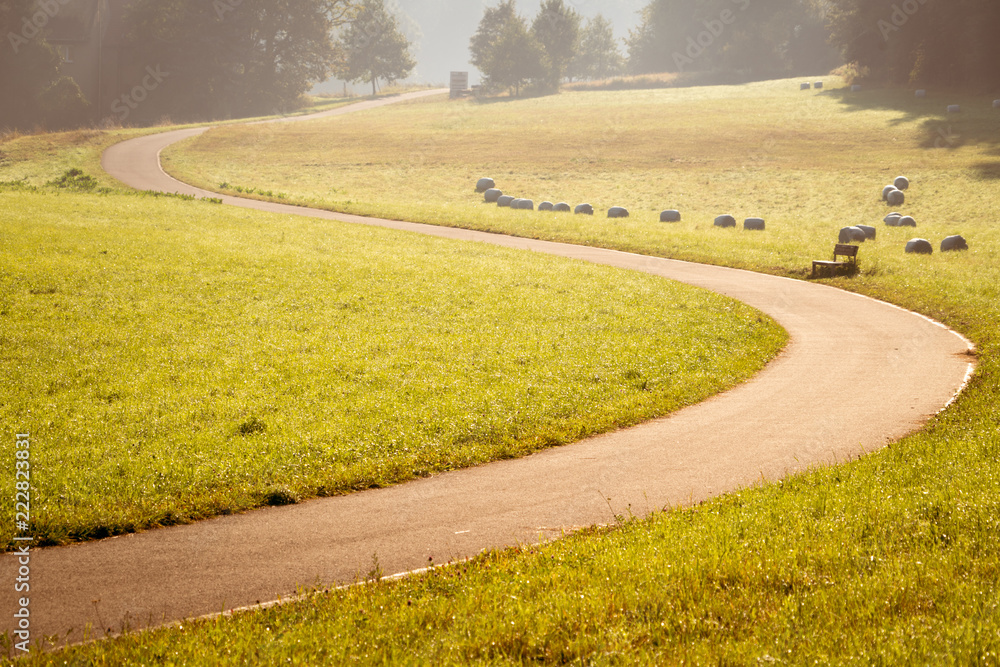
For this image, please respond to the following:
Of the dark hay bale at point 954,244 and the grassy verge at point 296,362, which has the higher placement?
the grassy verge at point 296,362

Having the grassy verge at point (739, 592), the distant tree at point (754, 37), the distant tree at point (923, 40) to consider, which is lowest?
the grassy verge at point (739, 592)

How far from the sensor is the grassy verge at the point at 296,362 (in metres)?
9.33

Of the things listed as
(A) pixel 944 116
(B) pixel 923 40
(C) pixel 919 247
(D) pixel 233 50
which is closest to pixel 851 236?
(C) pixel 919 247

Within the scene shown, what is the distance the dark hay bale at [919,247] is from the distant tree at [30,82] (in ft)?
277

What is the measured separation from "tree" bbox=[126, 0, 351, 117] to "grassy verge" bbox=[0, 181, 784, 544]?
74412 millimetres

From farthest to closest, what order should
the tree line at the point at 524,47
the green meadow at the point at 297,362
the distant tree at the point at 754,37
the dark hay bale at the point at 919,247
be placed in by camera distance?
the tree line at the point at 524,47 → the distant tree at the point at 754,37 → the dark hay bale at the point at 919,247 → the green meadow at the point at 297,362

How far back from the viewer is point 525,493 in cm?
895

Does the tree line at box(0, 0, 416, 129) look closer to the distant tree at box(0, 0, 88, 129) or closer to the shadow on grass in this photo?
the distant tree at box(0, 0, 88, 129)

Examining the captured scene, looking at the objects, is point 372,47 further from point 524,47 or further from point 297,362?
point 297,362

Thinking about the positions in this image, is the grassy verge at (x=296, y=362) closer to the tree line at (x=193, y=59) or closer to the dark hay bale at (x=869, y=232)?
the dark hay bale at (x=869, y=232)

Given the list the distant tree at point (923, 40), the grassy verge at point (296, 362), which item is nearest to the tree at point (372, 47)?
the distant tree at point (923, 40)

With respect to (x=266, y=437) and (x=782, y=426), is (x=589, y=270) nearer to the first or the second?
(x=782, y=426)

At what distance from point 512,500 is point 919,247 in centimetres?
2661

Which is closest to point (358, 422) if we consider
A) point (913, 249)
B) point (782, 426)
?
point (782, 426)
